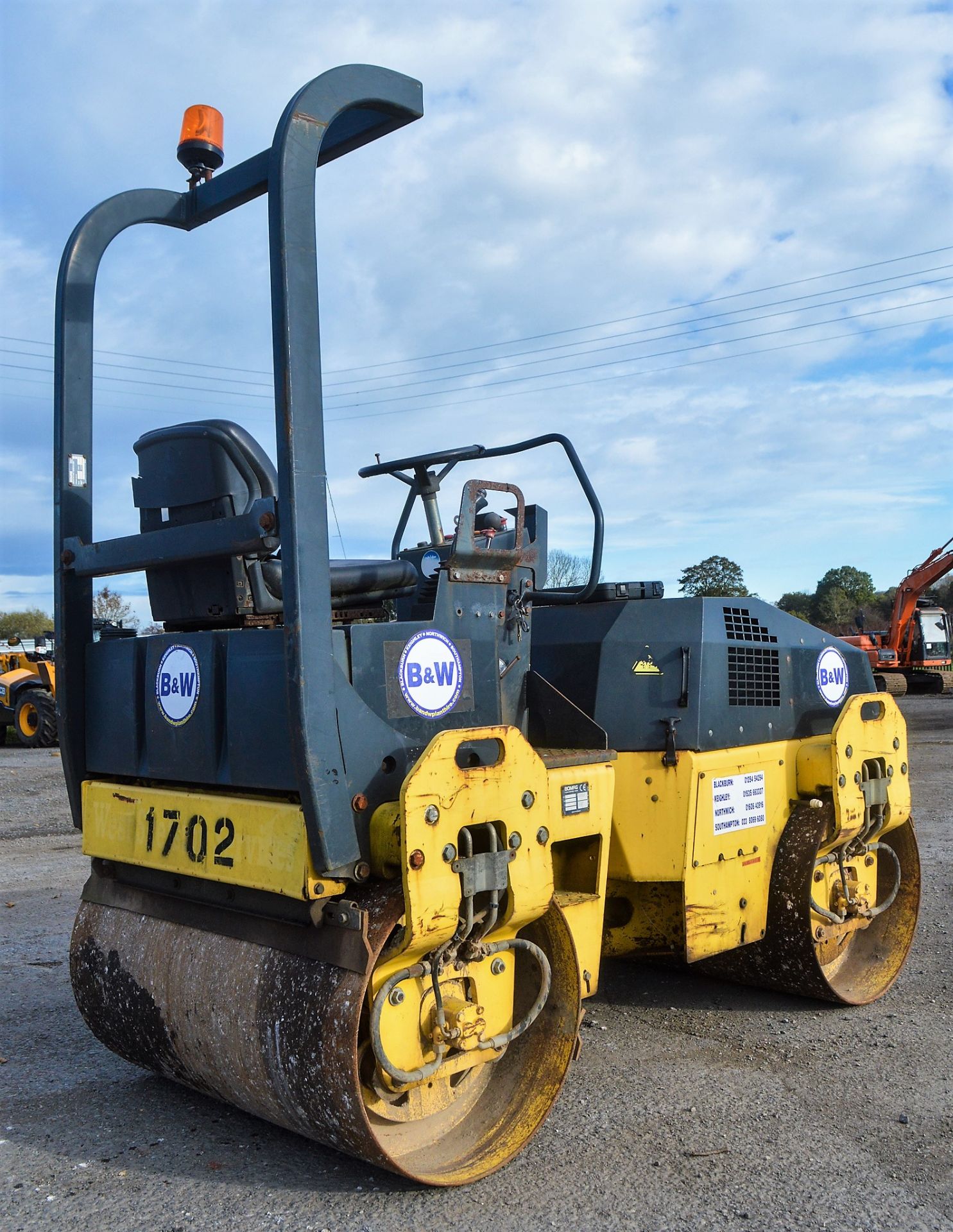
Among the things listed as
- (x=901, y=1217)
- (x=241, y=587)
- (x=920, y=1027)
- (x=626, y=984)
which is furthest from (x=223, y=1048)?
(x=920, y=1027)

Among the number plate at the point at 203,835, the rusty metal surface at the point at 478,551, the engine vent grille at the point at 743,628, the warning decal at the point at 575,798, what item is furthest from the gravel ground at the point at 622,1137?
the rusty metal surface at the point at 478,551

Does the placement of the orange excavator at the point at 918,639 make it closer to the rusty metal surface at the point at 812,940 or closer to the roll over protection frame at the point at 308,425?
the rusty metal surface at the point at 812,940

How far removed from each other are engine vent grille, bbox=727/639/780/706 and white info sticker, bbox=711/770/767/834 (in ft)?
0.98

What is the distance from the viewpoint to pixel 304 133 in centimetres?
285

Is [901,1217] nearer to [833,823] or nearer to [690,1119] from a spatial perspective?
[690,1119]

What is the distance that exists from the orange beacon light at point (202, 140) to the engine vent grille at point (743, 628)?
2.46m

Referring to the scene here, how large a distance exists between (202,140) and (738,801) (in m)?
3.00

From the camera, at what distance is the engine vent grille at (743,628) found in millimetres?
4328

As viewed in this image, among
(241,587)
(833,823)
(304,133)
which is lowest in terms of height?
(833,823)

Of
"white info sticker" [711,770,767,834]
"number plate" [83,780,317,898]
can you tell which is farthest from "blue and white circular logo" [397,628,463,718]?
"white info sticker" [711,770,767,834]

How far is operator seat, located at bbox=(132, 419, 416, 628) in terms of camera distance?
3.24m

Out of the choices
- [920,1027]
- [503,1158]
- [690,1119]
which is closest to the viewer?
[503,1158]

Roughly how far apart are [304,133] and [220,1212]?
9.30 feet

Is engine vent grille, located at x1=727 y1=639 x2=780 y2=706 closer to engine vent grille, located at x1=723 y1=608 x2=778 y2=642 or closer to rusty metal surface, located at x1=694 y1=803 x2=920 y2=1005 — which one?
engine vent grille, located at x1=723 y1=608 x2=778 y2=642
